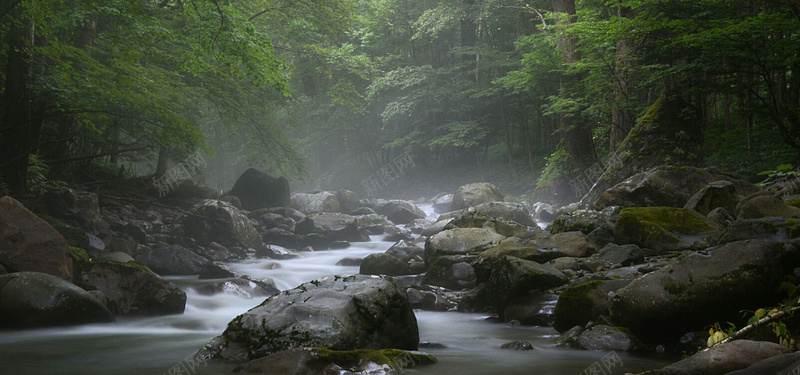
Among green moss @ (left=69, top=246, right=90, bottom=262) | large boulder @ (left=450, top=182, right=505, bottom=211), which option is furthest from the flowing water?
large boulder @ (left=450, top=182, right=505, bottom=211)

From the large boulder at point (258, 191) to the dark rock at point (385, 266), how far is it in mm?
10455

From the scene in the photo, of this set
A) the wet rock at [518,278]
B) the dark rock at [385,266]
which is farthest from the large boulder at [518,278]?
the dark rock at [385,266]

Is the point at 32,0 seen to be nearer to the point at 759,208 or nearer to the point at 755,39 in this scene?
the point at 759,208

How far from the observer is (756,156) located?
11195mm

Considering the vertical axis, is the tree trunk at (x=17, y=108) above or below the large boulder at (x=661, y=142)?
above

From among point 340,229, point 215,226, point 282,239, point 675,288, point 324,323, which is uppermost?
point 324,323

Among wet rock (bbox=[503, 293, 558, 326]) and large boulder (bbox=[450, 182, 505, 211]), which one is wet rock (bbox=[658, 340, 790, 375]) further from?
large boulder (bbox=[450, 182, 505, 211])

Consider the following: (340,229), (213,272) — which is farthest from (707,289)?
(340,229)

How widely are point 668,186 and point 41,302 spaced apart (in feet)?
32.4

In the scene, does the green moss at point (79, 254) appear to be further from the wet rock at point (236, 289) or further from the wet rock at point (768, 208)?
the wet rock at point (768, 208)

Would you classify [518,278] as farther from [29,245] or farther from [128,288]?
[29,245]

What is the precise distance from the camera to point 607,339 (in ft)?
16.6

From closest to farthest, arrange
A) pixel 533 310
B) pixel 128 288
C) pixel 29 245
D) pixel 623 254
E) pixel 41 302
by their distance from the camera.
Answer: pixel 41 302
pixel 533 310
pixel 29 245
pixel 623 254
pixel 128 288

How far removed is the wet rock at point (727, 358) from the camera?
303cm
